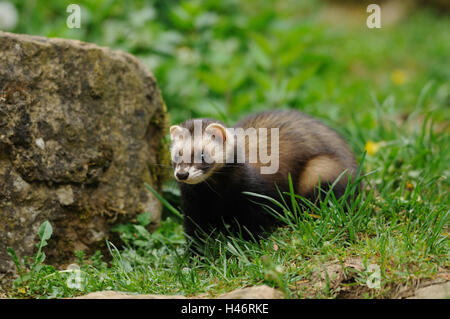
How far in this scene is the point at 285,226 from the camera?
4238mm

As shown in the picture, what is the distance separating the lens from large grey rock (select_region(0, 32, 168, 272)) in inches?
157

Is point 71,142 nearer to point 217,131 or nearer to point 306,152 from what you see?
point 217,131

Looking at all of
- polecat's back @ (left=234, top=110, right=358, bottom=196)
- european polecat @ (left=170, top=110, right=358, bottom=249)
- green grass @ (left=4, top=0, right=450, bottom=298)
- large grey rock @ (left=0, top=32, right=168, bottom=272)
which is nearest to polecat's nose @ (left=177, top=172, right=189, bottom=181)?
european polecat @ (left=170, top=110, right=358, bottom=249)

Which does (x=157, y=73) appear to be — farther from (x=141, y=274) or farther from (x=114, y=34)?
(x=141, y=274)

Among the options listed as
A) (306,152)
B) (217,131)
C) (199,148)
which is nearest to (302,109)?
(306,152)

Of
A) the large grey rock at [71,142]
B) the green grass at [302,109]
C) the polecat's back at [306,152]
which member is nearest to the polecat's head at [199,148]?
the polecat's back at [306,152]

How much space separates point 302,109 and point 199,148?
366cm

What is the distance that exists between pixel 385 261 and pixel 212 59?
16.7 feet

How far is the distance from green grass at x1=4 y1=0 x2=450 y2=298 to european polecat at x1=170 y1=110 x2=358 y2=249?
0.23 meters

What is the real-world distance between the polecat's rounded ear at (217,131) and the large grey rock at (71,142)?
102cm

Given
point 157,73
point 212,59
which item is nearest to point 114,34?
point 157,73

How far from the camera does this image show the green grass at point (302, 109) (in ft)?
11.8

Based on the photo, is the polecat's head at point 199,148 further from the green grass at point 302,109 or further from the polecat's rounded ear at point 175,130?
the green grass at point 302,109
